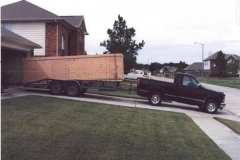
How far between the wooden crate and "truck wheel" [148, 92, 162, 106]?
216cm

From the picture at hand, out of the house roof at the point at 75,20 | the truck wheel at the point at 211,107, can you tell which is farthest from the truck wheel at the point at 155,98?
the house roof at the point at 75,20

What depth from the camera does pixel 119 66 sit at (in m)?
17.9

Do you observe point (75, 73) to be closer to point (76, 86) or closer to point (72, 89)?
point (76, 86)

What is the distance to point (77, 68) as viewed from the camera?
1864 cm

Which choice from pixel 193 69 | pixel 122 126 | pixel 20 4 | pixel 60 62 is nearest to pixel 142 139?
pixel 122 126

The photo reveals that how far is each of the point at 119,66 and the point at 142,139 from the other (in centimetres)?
1035

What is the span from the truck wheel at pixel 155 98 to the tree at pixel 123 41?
17.5 metres

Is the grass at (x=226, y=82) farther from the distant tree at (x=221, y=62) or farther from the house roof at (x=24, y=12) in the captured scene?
the house roof at (x=24, y=12)

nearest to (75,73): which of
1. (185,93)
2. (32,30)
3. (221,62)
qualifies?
(185,93)

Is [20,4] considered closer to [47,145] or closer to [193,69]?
[47,145]

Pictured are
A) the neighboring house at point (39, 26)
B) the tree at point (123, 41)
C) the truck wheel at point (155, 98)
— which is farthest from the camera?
the tree at point (123, 41)

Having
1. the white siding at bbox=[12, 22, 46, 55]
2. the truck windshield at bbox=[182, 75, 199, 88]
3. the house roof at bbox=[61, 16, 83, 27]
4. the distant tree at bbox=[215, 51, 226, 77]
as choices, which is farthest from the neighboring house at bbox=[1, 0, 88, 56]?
the distant tree at bbox=[215, 51, 226, 77]

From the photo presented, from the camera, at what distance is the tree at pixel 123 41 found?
34562 mm

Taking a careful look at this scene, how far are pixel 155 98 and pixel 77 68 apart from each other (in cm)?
520
